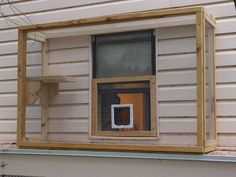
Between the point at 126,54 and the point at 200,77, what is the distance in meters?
1.09

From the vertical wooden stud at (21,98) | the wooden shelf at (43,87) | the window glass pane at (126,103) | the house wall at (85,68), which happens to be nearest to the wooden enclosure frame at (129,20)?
the vertical wooden stud at (21,98)

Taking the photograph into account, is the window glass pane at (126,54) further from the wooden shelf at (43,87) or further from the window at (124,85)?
the wooden shelf at (43,87)

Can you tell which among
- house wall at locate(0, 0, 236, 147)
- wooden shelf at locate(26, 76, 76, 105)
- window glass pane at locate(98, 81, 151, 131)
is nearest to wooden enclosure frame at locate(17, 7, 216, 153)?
wooden shelf at locate(26, 76, 76, 105)

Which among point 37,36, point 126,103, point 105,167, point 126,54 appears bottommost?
point 105,167

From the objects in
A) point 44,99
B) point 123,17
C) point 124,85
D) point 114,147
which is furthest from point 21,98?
point 123,17

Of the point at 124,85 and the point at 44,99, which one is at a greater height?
the point at 124,85

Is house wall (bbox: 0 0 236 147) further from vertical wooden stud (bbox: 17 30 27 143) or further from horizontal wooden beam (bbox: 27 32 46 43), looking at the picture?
vertical wooden stud (bbox: 17 30 27 143)

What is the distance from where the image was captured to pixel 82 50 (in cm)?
591

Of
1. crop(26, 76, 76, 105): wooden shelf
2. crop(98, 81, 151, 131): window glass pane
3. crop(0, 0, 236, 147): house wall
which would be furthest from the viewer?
crop(26, 76, 76, 105): wooden shelf

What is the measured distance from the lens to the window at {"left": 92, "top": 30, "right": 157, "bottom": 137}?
531 centimetres

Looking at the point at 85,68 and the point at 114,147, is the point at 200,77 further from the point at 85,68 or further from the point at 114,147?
the point at 85,68

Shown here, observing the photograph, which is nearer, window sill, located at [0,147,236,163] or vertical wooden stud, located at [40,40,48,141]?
window sill, located at [0,147,236,163]

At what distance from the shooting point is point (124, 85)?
5.46 m

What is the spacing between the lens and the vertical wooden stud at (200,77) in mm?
4762
